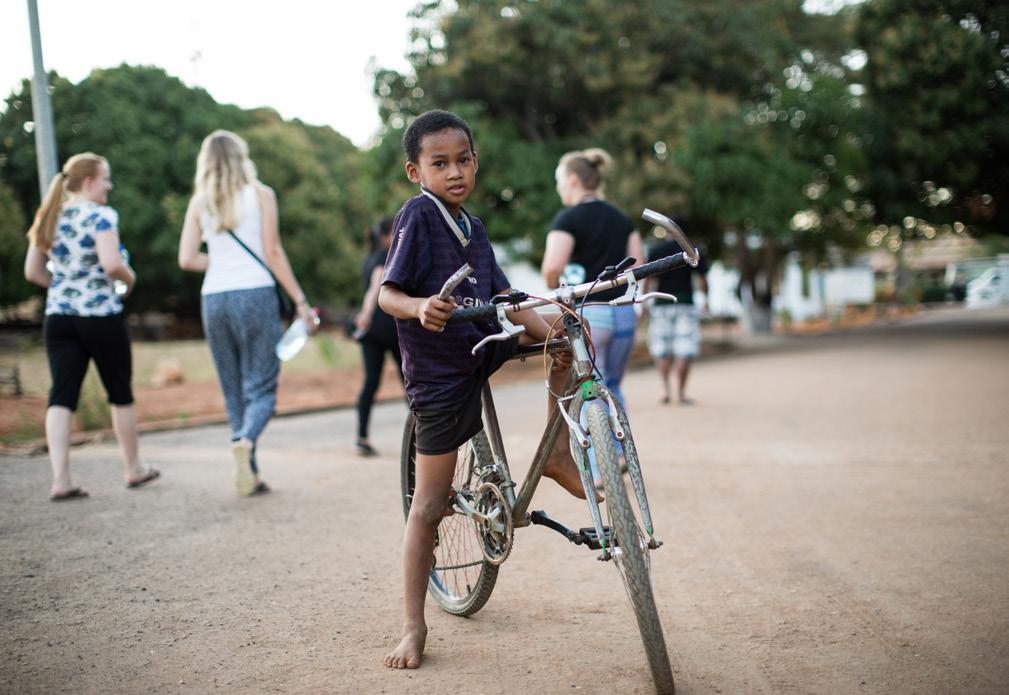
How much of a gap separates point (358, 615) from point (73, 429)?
6.62m

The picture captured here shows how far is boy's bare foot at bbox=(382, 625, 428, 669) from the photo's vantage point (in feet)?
10.8

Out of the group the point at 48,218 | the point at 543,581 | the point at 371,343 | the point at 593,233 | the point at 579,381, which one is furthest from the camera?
the point at 371,343

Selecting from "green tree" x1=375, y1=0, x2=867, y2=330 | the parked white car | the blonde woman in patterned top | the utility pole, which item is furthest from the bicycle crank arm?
the parked white car

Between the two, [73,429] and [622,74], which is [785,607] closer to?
→ [73,429]

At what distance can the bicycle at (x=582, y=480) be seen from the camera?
2.86 meters

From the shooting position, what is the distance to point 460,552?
3896 millimetres

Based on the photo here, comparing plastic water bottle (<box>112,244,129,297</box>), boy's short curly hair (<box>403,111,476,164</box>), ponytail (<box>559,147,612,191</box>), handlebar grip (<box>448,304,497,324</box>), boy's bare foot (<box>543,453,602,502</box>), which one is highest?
ponytail (<box>559,147,612,191</box>)

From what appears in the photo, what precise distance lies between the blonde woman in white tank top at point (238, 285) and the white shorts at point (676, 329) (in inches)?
206

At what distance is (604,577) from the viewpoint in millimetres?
4340

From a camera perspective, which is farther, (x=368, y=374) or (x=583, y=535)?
(x=368, y=374)

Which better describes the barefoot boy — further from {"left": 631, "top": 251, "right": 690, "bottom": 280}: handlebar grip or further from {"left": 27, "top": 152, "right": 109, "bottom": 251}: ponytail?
{"left": 27, "top": 152, "right": 109, "bottom": 251}: ponytail

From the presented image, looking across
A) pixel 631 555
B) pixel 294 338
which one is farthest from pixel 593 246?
pixel 631 555

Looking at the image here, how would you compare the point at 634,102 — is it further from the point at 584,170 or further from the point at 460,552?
the point at 460,552

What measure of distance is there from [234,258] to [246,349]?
59 cm
